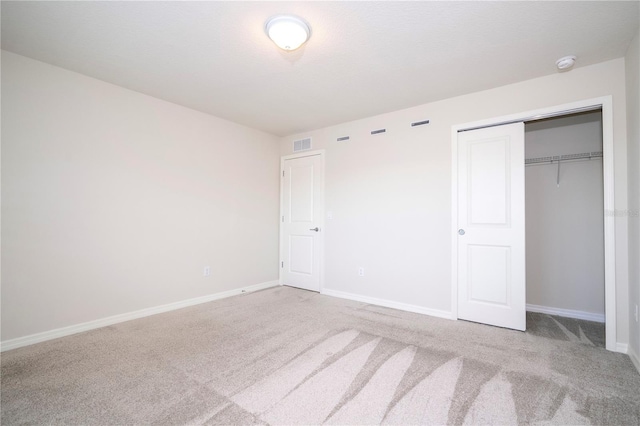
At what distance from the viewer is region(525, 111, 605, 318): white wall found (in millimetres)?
3398

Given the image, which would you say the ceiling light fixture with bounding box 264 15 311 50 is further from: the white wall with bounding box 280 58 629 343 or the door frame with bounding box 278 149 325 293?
the door frame with bounding box 278 149 325 293

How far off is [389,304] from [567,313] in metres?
2.11

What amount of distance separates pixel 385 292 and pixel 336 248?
942mm

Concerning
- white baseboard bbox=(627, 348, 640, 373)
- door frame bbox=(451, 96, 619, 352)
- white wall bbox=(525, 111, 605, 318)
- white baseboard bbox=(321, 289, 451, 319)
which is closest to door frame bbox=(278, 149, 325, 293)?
white baseboard bbox=(321, 289, 451, 319)

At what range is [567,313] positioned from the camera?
349 centimetres

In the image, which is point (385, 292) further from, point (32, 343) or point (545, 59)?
point (32, 343)

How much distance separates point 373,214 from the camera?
390 centimetres

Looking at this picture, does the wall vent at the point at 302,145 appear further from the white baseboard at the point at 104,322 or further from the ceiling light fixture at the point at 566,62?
the ceiling light fixture at the point at 566,62

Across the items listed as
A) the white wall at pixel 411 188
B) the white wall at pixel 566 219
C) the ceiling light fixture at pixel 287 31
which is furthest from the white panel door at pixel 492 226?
the ceiling light fixture at pixel 287 31

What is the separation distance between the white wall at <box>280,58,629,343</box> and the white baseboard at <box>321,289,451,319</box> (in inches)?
1.6

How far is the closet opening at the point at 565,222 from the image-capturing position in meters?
3.38

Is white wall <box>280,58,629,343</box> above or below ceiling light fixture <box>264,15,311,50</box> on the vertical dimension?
below

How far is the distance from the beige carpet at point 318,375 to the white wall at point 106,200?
0.45 m

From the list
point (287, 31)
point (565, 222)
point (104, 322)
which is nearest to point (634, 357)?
point (565, 222)
